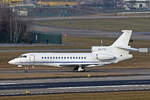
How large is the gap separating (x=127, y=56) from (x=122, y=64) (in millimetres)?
12142

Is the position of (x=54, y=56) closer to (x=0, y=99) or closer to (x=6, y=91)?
(x=6, y=91)

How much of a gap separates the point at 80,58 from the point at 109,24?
106997mm

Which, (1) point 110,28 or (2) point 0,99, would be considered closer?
(2) point 0,99

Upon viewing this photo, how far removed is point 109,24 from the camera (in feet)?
590

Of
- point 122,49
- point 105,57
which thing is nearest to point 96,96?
point 105,57

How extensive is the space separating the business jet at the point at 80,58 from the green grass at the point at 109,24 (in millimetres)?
84126

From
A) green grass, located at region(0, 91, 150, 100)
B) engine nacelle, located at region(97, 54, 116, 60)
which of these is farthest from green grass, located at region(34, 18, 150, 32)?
green grass, located at region(0, 91, 150, 100)

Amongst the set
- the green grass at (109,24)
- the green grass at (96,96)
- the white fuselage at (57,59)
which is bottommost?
the green grass at (109,24)

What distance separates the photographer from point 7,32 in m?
121

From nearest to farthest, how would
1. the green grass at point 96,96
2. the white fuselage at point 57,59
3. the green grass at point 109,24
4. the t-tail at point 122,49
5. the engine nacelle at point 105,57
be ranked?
the green grass at point 96,96, the white fuselage at point 57,59, the engine nacelle at point 105,57, the t-tail at point 122,49, the green grass at point 109,24

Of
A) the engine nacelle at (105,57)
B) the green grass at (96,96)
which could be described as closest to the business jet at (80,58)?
the engine nacelle at (105,57)

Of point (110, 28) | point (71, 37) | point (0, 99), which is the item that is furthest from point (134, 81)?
point (110, 28)

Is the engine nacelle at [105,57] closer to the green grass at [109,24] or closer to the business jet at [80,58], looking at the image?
the business jet at [80,58]

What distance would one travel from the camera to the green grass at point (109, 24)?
165m
